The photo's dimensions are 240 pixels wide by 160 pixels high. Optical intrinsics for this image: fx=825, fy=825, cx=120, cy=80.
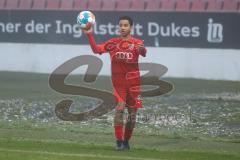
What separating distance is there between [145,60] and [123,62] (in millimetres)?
10718

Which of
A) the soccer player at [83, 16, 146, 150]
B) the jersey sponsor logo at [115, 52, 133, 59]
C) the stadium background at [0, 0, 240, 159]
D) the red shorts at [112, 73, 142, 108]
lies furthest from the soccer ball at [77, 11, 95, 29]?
the stadium background at [0, 0, 240, 159]

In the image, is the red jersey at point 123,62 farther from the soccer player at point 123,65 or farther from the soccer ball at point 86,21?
the soccer ball at point 86,21

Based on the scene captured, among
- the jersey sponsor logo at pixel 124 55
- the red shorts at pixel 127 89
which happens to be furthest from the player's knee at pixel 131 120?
the jersey sponsor logo at pixel 124 55

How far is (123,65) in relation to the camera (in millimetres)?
11250

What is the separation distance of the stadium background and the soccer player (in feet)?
5.61

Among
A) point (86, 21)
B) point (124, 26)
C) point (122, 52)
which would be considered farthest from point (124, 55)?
point (86, 21)

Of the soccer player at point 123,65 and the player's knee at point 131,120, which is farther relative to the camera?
the player's knee at point 131,120

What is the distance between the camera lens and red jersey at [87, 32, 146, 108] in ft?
36.8

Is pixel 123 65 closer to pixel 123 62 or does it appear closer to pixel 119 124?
pixel 123 62

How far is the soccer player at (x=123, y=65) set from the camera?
36.7 feet

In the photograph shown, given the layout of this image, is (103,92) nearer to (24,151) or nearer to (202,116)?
(202,116)

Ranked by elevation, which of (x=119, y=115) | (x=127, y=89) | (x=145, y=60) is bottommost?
(x=145, y=60)

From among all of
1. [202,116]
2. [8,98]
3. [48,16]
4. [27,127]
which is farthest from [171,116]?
[48,16]

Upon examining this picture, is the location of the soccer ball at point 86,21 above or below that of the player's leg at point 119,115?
above
